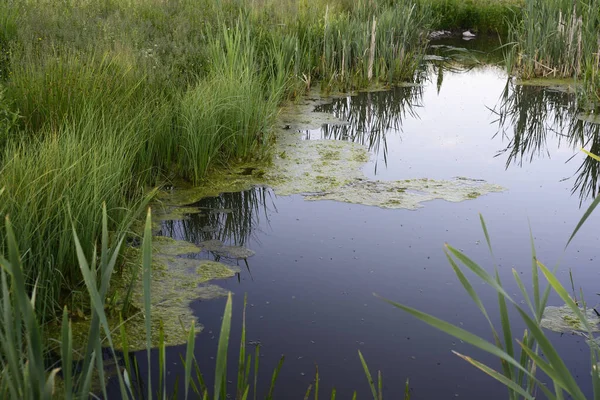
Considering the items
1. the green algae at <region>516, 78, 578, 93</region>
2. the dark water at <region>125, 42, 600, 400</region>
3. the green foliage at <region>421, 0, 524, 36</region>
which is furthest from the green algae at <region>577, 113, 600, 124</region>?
the green foliage at <region>421, 0, 524, 36</region>

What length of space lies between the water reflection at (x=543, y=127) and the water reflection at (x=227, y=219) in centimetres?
226

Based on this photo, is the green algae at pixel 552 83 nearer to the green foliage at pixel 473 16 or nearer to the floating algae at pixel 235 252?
the green foliage at pixel 473 16

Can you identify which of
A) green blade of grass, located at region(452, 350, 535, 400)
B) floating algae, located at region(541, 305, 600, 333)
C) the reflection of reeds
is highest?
green blade of grass, located at region(452, 350, 535, 400)

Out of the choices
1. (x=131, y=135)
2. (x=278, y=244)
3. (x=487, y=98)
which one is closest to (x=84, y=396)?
(x=278, y=244)

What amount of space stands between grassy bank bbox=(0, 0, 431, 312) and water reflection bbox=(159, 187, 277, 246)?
0.30m

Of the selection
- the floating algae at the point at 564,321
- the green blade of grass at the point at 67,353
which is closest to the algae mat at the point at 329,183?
the floating algae at the point at 564,321

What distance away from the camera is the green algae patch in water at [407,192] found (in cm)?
454

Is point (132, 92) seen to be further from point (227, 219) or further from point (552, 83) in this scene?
point (552, 83)

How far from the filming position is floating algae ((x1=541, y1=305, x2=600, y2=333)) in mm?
3020

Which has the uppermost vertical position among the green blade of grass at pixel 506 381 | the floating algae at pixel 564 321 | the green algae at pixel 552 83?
the green blade of grass at pixel 506 381

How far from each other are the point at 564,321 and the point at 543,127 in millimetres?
4174

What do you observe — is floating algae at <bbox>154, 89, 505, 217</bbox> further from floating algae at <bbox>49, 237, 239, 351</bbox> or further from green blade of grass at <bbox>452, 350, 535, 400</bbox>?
green blade of grass at <bbox>452, 350, 535, 400</bbox>

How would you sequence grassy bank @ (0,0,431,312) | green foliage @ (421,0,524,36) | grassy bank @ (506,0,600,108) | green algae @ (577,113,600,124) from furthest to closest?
green foliage @ (421,0,524,36) → grassy bank @ (506,0,600,108) → green algae @ (577,113,600,124) → grassy bank @ (0,0,431,312)

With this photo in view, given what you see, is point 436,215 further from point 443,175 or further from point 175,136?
point 175,136
